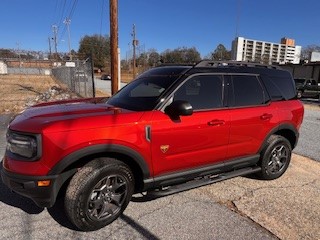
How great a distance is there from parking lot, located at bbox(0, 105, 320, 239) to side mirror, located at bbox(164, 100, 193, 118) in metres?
1.22

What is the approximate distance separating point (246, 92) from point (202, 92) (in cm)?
86

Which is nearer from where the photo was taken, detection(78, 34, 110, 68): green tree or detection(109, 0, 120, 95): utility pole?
detection(109, 0, 120, 95): utility pole

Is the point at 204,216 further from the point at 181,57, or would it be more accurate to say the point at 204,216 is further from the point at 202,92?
the point at 181,57

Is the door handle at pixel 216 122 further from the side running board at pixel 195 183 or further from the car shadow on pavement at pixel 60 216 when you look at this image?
the car shadow on pavement at pixel 60 216

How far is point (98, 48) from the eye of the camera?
92250 millimetres

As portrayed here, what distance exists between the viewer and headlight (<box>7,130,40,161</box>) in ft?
10.7

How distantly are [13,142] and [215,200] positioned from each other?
2.69 meters

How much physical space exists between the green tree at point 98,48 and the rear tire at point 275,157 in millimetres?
85741

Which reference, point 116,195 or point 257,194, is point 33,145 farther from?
point 257,194

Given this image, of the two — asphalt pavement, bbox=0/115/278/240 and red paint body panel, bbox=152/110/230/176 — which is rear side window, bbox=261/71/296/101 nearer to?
red paint body panel, bbox=152/110/230/176

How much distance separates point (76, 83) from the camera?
19672 mm

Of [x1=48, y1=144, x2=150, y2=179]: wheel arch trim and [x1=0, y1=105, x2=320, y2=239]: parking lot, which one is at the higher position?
[x1=48, y1=144, x2=150, y2=179]: wheel arch trim

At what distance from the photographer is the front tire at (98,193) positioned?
3443 millimetres

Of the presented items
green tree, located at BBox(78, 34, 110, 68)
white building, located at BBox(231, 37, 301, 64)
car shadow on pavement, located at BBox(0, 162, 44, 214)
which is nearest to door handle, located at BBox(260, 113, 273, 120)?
car shadow on pavement, located at BBox(0, 162, 44, 214)
